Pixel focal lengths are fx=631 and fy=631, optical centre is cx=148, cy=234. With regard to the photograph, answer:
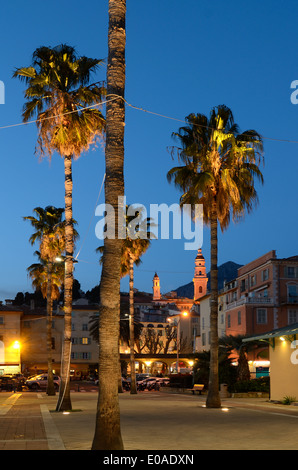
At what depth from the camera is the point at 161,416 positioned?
23.4 metres

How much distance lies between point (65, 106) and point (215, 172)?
735cm

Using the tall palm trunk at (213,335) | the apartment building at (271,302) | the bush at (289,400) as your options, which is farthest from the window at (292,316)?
the tall palm trunk at (213,335)

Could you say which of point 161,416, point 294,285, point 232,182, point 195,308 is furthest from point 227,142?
point 195,308

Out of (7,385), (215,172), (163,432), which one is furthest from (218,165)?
(7,385)

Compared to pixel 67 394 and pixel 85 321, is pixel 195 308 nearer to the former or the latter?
pixel 85 321

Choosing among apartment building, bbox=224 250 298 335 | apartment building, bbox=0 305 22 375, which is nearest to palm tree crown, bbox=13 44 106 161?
apartment building, bbox=224 250 298 335

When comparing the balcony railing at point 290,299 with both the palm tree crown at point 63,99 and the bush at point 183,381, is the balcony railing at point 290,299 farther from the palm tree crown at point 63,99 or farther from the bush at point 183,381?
the palm tree crown at point 63,99

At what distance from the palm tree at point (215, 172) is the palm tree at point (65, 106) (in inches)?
180

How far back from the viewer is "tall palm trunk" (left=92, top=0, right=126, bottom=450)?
11938 millimetres

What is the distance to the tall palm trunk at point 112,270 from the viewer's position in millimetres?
11938

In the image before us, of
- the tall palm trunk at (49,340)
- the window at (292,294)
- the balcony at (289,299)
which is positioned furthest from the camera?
the window at (292,294)

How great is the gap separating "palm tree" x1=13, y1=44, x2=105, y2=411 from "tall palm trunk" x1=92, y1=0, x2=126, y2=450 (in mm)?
13496

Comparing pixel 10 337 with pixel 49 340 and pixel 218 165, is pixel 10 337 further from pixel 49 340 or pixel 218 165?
pixel 218 165

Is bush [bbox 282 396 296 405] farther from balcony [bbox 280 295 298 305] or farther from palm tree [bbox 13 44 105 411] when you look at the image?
balcony [bbox 280 295 298 305]
